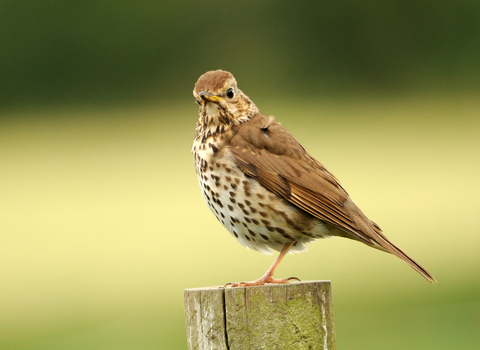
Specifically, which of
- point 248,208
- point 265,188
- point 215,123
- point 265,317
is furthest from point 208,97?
point 265,317

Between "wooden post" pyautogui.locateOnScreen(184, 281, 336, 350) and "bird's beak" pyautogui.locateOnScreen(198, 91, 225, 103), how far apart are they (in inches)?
83.5

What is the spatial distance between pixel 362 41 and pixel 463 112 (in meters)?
4.52

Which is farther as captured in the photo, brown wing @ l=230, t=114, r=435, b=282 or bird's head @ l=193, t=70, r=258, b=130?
bird's head @ l=193, t=70, r=258, b=130

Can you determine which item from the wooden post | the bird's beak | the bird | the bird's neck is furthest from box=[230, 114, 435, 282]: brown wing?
the wooden post

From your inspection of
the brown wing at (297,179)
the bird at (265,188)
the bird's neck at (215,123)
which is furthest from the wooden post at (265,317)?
the bird's neck at (215,123)

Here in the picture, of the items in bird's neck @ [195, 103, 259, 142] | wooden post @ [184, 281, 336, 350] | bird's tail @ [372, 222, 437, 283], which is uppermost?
bird's neck @ [195, 103, 259, 142]

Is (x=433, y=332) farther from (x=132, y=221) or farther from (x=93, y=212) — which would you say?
(x=93, y=212)

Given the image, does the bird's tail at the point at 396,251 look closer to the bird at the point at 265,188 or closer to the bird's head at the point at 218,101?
the bird at the point at 265,188

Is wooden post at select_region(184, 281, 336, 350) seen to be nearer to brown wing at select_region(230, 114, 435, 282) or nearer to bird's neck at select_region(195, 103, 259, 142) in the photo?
brown wing at select_region(230, 114, 435, 282)

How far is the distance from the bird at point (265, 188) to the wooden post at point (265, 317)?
1096mm

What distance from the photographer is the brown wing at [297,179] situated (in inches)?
209

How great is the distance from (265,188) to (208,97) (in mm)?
868

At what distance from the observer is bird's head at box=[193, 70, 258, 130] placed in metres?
5.80

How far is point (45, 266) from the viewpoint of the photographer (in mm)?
17625
